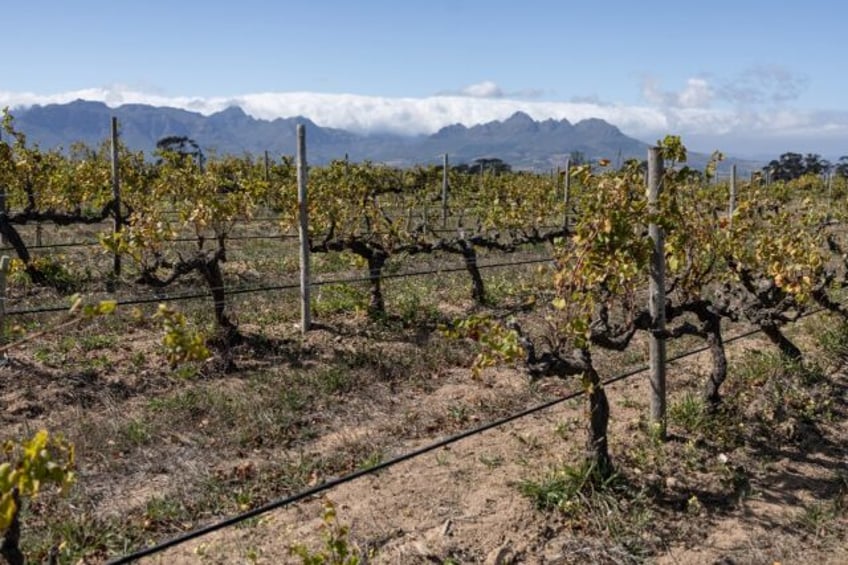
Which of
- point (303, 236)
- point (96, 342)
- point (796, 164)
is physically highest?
point (796, 164)

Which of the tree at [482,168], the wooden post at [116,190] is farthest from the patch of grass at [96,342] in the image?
the tree at [482,168]

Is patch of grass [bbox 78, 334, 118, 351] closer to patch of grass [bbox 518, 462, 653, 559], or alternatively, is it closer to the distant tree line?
patch of grass [bbox 518, 462, 653, 559]

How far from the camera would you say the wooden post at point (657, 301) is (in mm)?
5816

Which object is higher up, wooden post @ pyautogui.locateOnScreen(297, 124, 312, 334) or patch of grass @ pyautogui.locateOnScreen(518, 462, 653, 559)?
wooden post @ pyautogui.locateOnScreen(297, 124, 312, 334)

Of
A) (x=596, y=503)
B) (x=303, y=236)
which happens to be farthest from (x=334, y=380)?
(x=596, y=503)

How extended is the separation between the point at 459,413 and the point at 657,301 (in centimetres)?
219

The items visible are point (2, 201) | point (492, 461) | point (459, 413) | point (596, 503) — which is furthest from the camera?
point (2, 201)

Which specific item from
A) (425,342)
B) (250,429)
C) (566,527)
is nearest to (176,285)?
(425,342)

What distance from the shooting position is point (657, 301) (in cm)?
600

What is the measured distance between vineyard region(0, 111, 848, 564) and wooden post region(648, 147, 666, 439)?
19 mm

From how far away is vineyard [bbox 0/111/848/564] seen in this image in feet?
15.3

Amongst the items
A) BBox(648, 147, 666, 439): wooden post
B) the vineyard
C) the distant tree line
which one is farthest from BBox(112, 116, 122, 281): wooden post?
the distant tree line

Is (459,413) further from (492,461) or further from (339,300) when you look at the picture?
(339,300)

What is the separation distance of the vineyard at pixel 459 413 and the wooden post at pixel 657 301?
0.06 ft
